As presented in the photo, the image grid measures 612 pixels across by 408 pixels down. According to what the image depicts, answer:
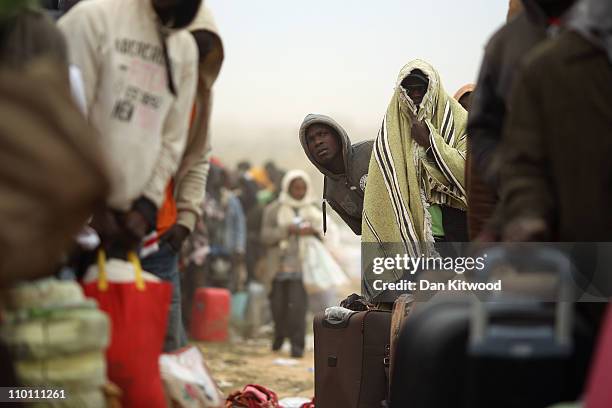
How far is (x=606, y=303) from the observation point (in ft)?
13.0

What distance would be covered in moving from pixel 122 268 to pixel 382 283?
125 inches

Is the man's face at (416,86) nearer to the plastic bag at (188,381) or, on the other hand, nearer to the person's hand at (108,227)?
the plastic bag at (188,381)

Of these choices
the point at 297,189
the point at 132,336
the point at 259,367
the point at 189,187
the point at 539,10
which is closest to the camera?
the point at 539,10

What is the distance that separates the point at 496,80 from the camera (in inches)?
166

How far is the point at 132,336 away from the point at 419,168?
3.34 meters

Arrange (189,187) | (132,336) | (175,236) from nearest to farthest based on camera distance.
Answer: (132,336)
(175,236)
(189,187)

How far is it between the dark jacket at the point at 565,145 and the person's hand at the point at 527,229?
2cm

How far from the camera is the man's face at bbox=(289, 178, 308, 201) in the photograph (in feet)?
51.6

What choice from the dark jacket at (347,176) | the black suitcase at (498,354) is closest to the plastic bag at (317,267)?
the dark jacket at (347,176)

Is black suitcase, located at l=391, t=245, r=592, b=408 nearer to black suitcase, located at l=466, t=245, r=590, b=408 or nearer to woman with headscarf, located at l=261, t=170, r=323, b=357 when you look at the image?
black suitcase, located at l=466, t=245, r=590, b=408

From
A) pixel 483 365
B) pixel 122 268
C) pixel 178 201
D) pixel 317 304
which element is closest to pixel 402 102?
pixel 178 201

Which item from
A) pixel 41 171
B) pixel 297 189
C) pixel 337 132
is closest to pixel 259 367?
pixel 297 189

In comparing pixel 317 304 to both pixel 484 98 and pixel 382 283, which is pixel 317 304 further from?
pixel 484 98

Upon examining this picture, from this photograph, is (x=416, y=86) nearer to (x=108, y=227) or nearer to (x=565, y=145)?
(x=108, y=227)
